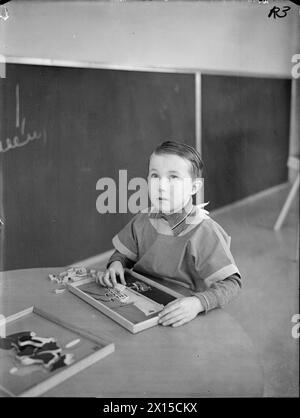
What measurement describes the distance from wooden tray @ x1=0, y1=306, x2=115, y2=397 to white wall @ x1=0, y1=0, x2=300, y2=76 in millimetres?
656

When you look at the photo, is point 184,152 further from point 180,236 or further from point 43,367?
point 43,367

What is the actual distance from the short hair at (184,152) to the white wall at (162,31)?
29 cm

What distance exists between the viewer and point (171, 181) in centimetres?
94

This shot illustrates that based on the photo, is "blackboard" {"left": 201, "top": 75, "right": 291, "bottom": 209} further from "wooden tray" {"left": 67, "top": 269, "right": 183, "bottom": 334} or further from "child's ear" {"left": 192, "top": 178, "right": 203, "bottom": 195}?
"wooden tray" {"left": 67, "top": 269, "right": 183, "bottom": 334}

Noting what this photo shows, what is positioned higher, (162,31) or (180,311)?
(162,31)

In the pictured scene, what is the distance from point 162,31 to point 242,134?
0.33 meters

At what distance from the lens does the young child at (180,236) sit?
92 cm

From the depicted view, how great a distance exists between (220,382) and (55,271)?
0.47m

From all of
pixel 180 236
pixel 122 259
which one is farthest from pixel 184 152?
pixel 122 259

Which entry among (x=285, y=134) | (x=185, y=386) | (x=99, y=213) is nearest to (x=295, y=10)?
(x=285, y=134)

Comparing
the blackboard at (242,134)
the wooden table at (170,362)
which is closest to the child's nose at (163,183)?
A: the blackboard at (242,134)

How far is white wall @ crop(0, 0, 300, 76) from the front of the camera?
1025mm

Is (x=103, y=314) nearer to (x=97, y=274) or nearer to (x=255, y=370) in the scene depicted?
(x=97, y=274)

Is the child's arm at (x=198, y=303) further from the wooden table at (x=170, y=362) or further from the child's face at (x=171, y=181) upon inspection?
the child's face at (x=171, y=181)
